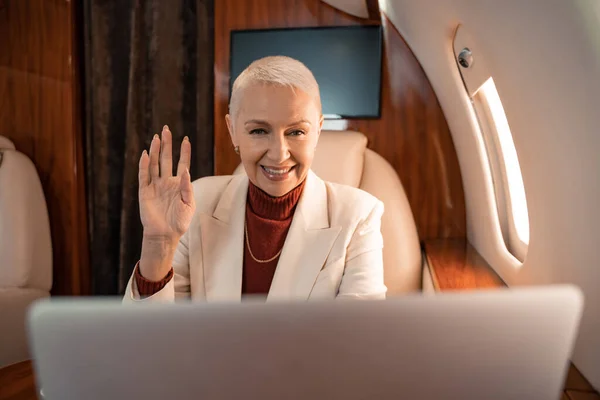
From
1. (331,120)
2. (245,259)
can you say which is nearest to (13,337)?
(245,259)

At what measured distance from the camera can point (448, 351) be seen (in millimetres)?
361

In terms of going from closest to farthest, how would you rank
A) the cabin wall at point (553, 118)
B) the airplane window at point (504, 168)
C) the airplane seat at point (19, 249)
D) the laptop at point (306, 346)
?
the laptop at point (306, 346), the cabin wall at point (553, 118), the airplane window at point (504, 168), the airplane seat at point (19, 249)

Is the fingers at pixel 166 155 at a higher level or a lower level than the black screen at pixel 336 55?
lower

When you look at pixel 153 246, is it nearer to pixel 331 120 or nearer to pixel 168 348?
pixel 168 348

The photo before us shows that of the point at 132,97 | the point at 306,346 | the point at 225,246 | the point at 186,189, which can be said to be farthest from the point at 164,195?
the point at 132,97

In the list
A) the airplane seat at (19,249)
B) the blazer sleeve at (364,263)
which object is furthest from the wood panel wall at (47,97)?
Result: the blazer sleeve at (364,263)

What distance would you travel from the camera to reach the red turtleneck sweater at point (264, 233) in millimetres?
1120

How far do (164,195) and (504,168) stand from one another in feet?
3.57

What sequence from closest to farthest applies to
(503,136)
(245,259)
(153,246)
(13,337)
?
(153,246) < (245,259) < (503,136) < (13,337)

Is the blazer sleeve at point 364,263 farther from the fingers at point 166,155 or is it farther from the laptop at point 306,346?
the laptop at point 306,346

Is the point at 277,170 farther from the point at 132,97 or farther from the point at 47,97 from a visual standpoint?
the point at 47,97

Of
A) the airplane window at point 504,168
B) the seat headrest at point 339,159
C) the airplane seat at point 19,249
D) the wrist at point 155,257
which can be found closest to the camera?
the wrist at point 155,257

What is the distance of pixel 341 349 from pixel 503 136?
1346 mm

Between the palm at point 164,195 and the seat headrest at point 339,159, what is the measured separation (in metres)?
0.79
